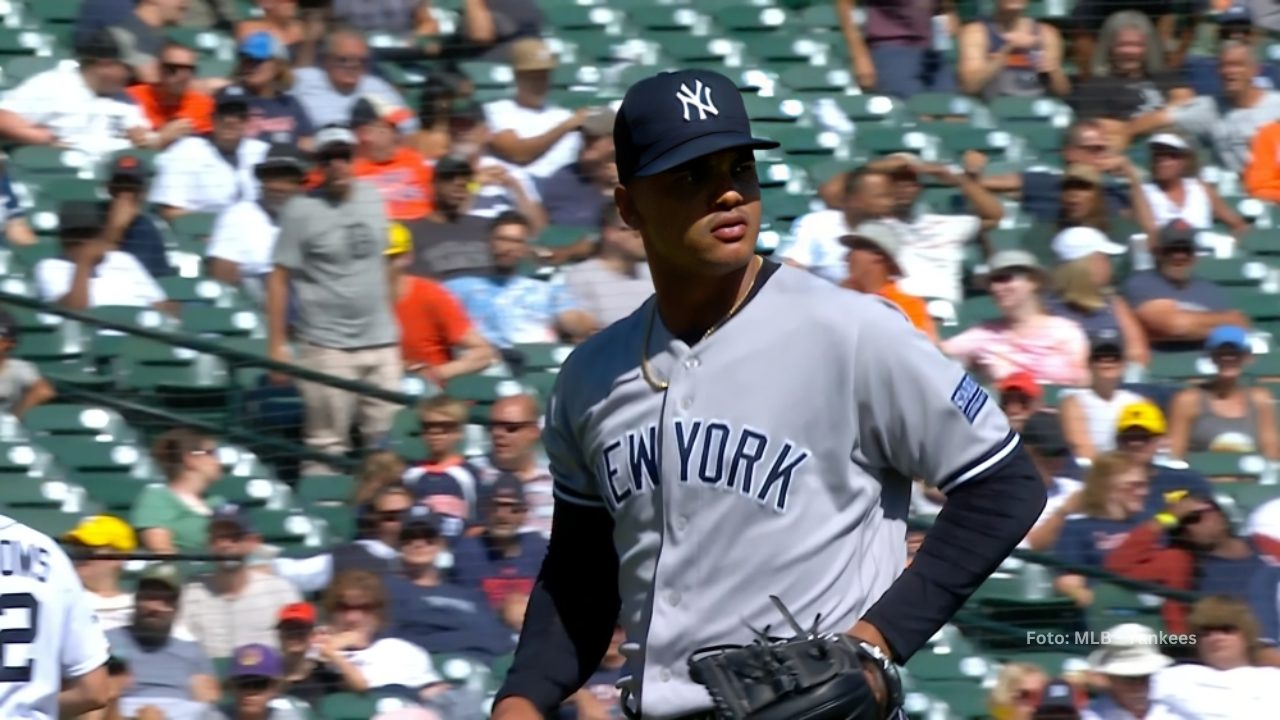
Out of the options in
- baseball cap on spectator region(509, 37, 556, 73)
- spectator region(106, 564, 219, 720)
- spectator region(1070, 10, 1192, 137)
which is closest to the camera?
spectator region(106, 564, 219, 720)

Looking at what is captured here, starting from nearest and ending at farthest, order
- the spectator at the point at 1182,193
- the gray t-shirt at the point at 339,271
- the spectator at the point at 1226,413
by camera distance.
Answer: the spectator at the point at 1226,413, the gray t-shirt at the point at 339,271, the spectator at the point at 1182,193

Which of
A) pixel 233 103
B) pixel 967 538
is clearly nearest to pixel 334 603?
pixel 233 103

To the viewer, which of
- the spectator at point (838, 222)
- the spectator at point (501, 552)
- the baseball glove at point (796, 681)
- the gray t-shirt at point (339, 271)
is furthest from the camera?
the spectator at point (838, 222)

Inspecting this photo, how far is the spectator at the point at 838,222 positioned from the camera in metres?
6.63

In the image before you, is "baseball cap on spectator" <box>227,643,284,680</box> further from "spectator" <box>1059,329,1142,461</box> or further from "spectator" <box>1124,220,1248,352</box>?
"spectator" <box>1124,220,1248,352</box>

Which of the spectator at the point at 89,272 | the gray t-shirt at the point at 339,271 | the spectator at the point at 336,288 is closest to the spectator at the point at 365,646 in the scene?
the spectator at the point at 336,288

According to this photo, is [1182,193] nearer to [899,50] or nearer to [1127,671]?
[899,50]

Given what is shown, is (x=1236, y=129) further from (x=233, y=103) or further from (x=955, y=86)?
(x=233, y=103)

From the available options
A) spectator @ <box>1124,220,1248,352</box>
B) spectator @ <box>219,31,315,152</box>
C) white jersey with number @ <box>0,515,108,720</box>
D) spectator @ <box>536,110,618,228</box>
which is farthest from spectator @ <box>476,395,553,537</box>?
white jersey with number @ <box>0,515,108,720</box>

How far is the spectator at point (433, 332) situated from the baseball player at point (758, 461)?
12.9 ft

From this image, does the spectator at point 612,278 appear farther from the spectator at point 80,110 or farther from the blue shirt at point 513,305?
the spectator at point 80,110

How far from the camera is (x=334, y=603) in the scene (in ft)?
18.1

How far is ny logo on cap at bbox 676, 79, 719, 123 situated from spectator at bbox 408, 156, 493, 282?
4.28m

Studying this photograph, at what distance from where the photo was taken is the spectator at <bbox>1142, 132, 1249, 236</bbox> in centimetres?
728
